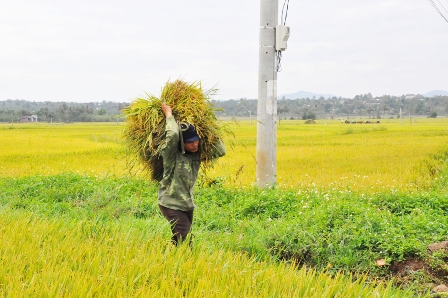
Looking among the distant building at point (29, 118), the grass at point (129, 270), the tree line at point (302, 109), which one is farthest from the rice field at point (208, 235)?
the distant building at point (29, 118)

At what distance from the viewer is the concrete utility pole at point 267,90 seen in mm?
7840

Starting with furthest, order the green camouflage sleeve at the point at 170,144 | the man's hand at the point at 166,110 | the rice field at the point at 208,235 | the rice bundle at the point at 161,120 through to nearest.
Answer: the rice bundle at the point at 161,120, the man's hand at the point at 166,110, the green camouflage sleeve at the point at 170,144, the rice field at the point at 208,235

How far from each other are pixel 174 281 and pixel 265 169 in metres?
5.03

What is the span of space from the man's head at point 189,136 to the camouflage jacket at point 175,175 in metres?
0.06

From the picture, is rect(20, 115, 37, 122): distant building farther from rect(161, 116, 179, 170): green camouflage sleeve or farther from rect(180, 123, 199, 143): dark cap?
rect(180, 123, 199, 143): dark cap

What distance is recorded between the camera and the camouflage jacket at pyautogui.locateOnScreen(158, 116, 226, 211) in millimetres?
4355

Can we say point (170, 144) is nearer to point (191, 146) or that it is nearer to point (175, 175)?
point (191, 146)

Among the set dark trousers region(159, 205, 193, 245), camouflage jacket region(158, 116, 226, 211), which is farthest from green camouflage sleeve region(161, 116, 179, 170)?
dark trousers region(159, 205, 193, 245)

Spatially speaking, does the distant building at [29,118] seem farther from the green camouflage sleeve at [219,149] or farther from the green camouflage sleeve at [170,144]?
the green camouflage sleeve at [170,144]

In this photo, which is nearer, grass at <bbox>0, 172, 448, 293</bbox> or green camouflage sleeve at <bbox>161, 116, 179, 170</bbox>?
green camouflage sleeve at <bbox>161, 116, 179, 170</bbox>

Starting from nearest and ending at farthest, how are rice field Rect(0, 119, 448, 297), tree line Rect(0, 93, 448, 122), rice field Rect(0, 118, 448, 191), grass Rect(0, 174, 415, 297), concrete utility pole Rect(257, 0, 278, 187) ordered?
grass Rect(0, 174, 415, 297)
rice field Rect(0, 119, 448, 297)
concrete utility pole Rect(257, 0, 278, 187)
rice field Rect(0, 118, 448, 191)
tree line Rect(0, 93, 448, 122)

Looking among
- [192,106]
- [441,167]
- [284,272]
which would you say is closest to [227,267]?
[284,272]

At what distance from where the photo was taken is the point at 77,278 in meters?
2.77

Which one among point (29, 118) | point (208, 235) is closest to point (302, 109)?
point (29, 118)
